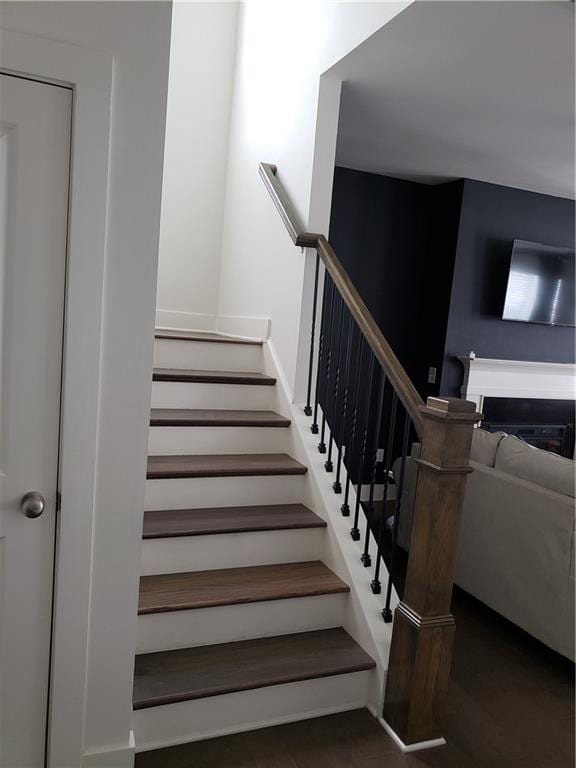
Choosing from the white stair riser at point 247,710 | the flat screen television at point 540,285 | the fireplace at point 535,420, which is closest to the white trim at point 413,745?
the white stair riser at point 247,710

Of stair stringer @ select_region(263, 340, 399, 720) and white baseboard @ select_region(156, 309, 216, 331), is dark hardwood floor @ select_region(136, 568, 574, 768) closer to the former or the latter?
stair stringer @ select_region(263, 340, 399, 720)

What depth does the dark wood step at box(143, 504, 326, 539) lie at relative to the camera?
100 inches

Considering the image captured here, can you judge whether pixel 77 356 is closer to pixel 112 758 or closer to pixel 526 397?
Answer: pixel 112 758

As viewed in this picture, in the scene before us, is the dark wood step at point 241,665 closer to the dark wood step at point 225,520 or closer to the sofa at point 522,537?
the dark wood step at point 225,520

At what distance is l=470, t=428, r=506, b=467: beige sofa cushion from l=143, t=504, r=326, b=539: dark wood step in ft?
3.38

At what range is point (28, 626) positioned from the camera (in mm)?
1776

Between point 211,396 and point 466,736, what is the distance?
192 cm

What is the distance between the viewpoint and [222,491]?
2861 mm

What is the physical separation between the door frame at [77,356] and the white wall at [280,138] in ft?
4.85

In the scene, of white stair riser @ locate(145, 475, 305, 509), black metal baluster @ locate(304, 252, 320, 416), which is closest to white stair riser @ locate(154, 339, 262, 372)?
black metal baluster @ locate(304, 252, 320, 416)

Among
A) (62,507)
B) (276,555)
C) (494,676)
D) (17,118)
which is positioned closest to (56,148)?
(17,118)

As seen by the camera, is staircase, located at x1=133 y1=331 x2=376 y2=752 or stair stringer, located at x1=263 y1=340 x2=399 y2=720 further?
stair stringer, located at x1=263 y1=340 x2=399 y2=720

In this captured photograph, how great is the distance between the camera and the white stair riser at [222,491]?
2750 mm

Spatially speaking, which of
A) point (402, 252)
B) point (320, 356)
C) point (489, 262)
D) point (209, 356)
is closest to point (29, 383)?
point (320, 356)
